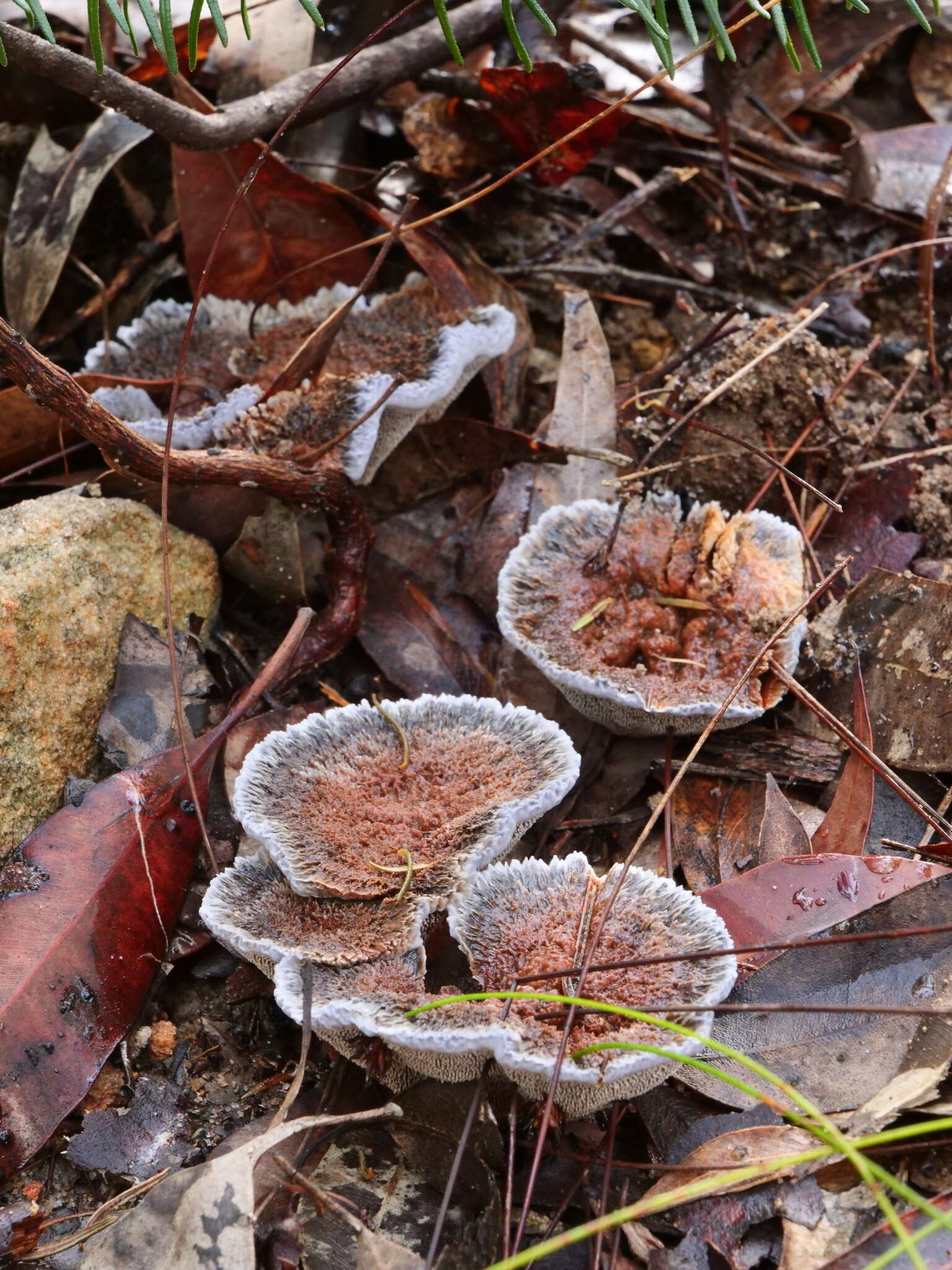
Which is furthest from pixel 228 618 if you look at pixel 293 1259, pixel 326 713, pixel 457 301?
pixel 293 1259

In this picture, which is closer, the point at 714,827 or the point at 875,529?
the point at 714,827

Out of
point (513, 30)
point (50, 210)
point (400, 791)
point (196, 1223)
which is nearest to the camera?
point (196, 1223)

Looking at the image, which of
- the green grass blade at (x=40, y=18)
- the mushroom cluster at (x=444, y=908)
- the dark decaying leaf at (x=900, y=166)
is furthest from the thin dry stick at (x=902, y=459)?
the green grass blade at (x=40, y=18)

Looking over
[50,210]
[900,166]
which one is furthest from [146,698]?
[900,166]

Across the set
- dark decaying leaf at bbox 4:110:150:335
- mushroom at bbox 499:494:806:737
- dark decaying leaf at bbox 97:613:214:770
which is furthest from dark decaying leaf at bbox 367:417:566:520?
dark decaying leaf at bbox 4:110:150:335

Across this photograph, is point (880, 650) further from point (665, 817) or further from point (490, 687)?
point (490, 687)

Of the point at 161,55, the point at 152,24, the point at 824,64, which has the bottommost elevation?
the point at 824,64

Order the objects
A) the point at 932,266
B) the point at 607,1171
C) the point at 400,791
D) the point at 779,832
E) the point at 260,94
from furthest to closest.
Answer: the point at 932,266
the point at 260,94
the point at 779,832
the point at 400,791
the point at 607,1171

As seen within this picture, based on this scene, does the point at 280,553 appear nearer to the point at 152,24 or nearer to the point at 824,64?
the point at 152,24
